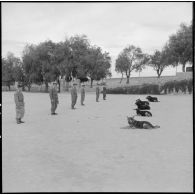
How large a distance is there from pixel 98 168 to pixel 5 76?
7934 cm

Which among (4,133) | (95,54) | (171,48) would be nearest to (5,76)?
(95,54)

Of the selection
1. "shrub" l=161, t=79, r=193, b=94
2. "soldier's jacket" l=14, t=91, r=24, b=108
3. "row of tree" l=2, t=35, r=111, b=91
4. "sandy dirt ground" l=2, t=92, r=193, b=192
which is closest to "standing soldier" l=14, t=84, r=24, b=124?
"soldier's jacket" l=14, t=91, r=24, b=108

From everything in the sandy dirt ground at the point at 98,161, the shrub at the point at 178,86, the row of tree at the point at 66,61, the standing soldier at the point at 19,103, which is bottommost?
the sandy dirt ground at the point at 98,161

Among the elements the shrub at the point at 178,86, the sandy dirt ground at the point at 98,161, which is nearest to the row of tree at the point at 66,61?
the shrub at the point at 178,86

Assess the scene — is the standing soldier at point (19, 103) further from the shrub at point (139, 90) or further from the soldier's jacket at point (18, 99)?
the shrub at point (139, 90)

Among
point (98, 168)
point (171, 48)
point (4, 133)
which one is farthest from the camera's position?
point (171, 48)

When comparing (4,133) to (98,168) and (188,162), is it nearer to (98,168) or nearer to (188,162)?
(98,168)

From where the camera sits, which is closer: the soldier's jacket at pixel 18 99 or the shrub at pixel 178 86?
the soldier's jacket at pixel 18 99

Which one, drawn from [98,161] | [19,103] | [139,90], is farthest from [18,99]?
[139,90]

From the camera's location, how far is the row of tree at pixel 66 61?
180 feet

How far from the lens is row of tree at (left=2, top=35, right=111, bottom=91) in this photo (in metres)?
55.0

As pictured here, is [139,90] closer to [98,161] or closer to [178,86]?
[178,86]

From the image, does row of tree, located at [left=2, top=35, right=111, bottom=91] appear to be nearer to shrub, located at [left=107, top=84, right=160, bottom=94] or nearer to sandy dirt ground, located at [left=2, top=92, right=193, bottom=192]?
shrub, located at [left=107, top=84, right=160, bottom=94]

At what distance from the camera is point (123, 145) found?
829cm
